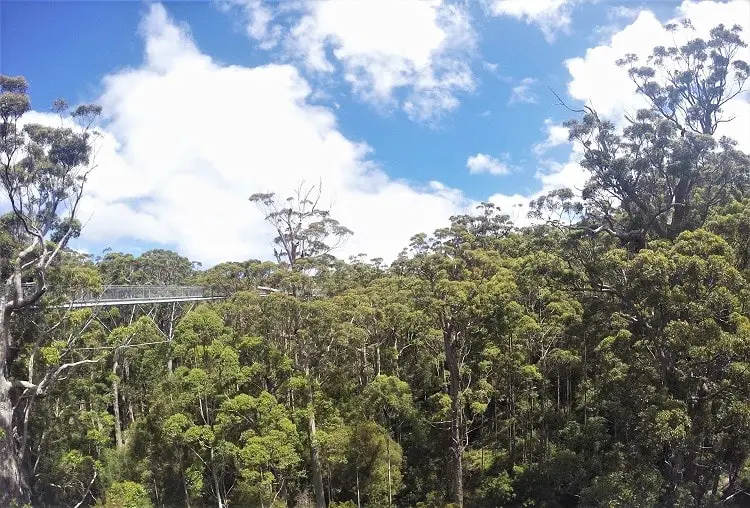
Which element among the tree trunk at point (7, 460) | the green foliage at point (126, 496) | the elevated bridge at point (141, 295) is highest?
the elevated bridge at point (141, 295)

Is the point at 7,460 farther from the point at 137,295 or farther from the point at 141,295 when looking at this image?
the point at 141,295

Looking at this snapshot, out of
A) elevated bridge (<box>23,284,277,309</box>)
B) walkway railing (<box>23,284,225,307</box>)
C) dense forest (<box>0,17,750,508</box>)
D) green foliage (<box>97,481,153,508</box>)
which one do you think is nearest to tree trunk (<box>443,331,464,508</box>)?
dense forest (<box>0,17,750,508</box>)

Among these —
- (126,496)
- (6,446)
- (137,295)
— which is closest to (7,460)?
(6,446)

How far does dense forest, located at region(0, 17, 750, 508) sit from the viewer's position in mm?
12961

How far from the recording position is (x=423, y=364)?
21094mm

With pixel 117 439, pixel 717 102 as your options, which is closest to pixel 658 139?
pixel 717 102

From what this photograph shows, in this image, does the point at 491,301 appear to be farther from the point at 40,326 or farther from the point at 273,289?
the point at 40,326

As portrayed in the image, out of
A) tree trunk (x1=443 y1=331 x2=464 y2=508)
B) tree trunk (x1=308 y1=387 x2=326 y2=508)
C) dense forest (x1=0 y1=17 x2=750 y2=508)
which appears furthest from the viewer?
tree trunk (x1=443 y1=331 x2=464 y2=508)

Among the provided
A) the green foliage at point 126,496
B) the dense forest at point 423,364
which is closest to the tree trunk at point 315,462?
the dense forest at point 423,364

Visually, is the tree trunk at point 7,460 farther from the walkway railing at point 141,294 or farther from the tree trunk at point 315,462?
the tree trunk at point 315,462

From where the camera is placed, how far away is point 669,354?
12.1 metres

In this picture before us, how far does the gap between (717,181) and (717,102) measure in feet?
13.2

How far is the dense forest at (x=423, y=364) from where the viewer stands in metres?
13.0

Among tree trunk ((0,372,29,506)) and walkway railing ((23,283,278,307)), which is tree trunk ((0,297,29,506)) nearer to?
tree trunk ((0,372,29,506))
